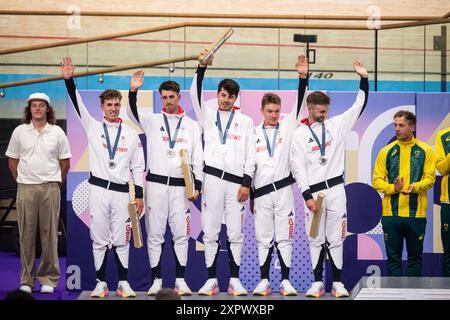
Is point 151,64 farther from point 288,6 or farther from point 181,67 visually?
point 288,6

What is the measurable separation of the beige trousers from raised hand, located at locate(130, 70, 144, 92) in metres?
0.91

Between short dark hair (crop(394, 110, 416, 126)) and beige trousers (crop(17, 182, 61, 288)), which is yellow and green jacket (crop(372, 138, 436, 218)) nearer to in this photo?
short dark hair (crop(394, 110, 416, 126))

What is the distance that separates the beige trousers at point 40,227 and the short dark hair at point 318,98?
191cm

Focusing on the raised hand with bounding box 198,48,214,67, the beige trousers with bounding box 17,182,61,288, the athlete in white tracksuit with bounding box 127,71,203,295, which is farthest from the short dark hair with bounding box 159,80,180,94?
the beige trousers with bounding box 17,182,61,288

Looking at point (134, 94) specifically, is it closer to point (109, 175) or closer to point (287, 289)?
point (109, 175)

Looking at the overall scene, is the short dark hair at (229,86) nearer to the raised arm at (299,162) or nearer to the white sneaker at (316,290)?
the raised arm at (299,162)

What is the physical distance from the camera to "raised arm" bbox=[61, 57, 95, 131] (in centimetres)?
672

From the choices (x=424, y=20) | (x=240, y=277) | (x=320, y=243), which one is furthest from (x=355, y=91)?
(x=240, y=277)

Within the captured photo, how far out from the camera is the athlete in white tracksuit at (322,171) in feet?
22.2

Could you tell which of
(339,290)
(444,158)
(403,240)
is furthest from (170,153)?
(444,158)

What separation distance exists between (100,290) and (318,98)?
2023 mm

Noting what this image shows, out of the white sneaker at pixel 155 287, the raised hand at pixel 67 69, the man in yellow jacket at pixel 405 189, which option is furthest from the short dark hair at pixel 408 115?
the raised hand at pixel 67 69

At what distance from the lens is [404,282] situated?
20.7 feet

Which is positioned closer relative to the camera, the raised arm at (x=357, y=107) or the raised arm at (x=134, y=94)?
the raised arm at (x=134, y=94)
